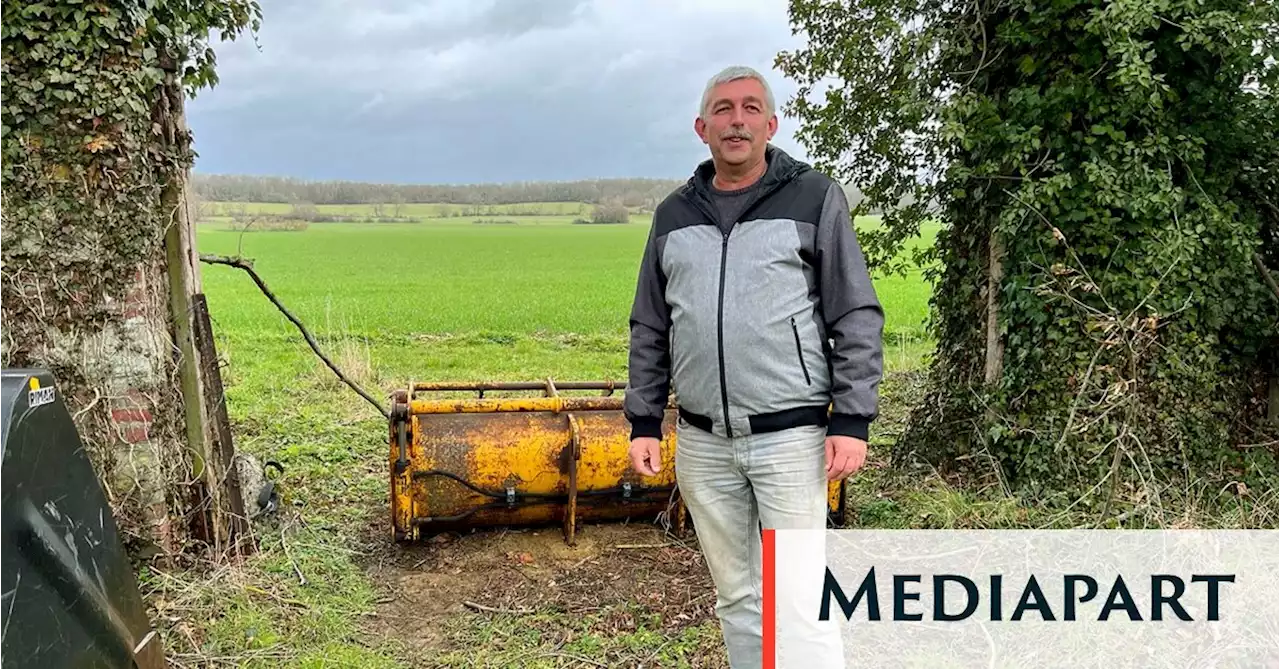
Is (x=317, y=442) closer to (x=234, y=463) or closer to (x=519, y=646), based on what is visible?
(x=234, y=463)

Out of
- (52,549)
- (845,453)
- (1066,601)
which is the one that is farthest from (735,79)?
(1066,601)

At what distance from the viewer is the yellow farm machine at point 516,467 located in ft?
14.9

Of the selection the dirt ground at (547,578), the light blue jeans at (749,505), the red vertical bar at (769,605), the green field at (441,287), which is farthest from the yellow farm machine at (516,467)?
the red vertical bar at (769,605)

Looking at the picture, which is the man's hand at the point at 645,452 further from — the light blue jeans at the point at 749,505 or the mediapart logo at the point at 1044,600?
the mediapart logo at the point at 1044,600

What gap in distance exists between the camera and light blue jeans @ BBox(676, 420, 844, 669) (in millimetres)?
2715

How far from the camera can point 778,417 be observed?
2684mm

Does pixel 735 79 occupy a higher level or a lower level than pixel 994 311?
higher

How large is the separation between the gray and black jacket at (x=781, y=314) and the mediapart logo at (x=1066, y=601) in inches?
32.6

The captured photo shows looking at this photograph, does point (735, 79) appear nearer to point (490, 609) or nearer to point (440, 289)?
point (490, 609)

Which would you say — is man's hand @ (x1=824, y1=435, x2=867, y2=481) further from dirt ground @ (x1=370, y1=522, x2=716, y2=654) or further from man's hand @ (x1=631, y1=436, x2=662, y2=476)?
dirt ground @ (x1=370, y1=522, x2=716, y2=654)

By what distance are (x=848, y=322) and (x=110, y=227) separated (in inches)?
121

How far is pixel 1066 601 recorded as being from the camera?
3783 millimetres

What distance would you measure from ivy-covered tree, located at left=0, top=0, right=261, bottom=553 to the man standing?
2434 mm

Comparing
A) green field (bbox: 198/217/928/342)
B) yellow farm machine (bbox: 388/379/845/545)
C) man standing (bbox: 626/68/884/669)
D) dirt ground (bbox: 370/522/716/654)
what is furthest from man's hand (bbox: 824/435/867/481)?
green field (bbox: 198/217/928/342)
